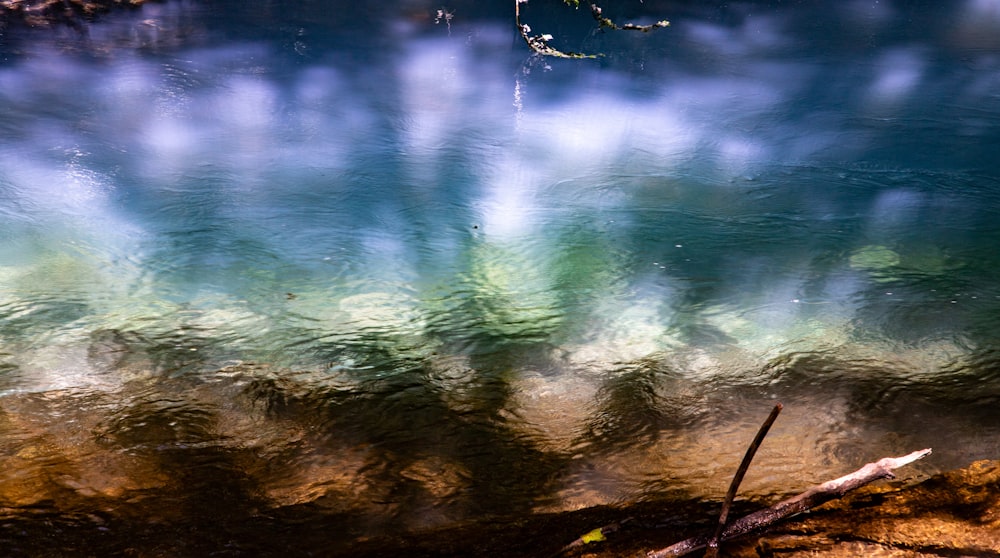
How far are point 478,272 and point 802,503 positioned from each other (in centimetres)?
236

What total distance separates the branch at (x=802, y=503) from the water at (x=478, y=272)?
342 mm

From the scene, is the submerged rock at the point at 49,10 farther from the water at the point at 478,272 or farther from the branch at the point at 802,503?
the branch at the point at 802,503

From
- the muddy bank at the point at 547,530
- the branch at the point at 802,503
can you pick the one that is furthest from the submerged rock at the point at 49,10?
the branch at the point at 802,503

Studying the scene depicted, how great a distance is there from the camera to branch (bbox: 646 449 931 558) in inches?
74.6

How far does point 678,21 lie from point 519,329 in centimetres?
673

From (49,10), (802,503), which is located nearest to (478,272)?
(802,503)

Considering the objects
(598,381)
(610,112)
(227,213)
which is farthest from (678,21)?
(598,381)

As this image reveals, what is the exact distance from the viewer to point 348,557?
2.10 metres

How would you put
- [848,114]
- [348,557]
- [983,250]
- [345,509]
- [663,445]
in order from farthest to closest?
[848,114] < [983,250] < [663,445] < [345,509] < [348,557]

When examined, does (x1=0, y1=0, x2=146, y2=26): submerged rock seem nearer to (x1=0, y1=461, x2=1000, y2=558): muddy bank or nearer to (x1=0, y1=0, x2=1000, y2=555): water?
(x1=0, y1=0, x2=1000, y2=555): water

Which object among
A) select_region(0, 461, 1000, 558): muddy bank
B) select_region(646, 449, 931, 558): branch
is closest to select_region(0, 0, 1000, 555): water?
select_region(0, 461, 1000, 558): muddy bank

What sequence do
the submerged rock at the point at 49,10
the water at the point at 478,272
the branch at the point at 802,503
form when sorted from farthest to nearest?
the submerged rock at the point at 49,10 → the water at the point at 478,272 → the branch at the point at 802,503

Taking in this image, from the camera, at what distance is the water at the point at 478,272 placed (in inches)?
99.2

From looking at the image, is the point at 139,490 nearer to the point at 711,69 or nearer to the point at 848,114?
the point at 848,114
